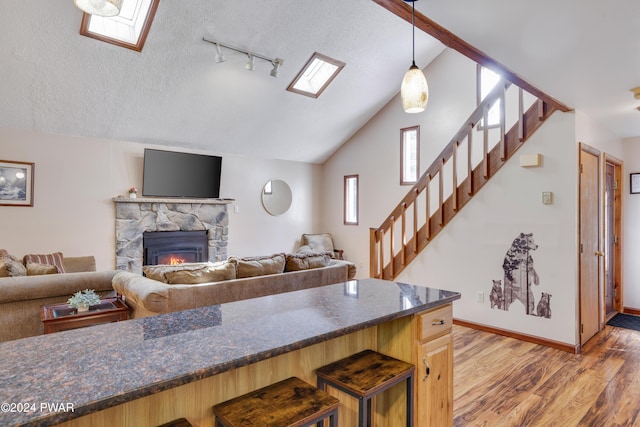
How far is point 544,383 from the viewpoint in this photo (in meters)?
3.00

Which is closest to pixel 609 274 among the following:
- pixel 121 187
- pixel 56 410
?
pixel 56 410

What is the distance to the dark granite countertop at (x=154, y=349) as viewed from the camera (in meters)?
0.89

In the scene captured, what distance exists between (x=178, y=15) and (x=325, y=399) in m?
4.30

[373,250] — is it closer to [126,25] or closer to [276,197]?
[276,197]

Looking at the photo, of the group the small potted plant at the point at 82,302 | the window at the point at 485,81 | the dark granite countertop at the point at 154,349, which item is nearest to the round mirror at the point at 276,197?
the window at the point at 485,81

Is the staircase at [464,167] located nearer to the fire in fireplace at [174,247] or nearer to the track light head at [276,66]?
the track light head at [276,66]

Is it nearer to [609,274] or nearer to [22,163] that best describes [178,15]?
[22,163]

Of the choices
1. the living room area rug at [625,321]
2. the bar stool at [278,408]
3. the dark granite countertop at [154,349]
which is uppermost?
the dark granite countertop at [154,349]

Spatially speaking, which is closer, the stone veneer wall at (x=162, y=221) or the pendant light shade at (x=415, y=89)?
the pendant light shade at (x=415, y=89)

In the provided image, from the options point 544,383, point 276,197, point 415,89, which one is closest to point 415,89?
point 415,89

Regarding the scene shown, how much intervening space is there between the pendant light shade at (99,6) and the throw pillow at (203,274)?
6.61 ft

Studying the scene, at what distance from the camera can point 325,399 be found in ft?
4.50

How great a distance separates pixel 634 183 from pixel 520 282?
2.42m

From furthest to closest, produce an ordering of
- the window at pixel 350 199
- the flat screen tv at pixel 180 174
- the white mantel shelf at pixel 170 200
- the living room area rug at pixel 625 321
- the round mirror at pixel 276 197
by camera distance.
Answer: the window at pixel 350 199, the round mirror at pixel 276 197, the flat screen tv at pixel 180 174, the white mantel shelf at pixel 170 200, the living room area rug at pixel 625 321
